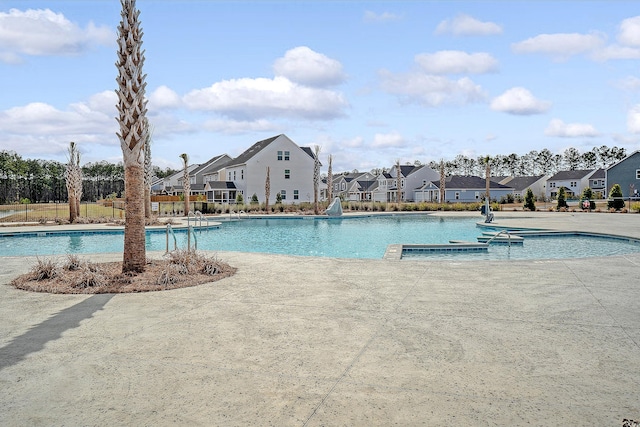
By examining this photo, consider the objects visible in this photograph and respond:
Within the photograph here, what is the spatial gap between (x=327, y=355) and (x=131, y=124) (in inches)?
290

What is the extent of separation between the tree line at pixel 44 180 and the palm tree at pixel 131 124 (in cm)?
6289

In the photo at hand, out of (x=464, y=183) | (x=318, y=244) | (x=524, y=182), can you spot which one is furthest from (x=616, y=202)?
(x=524, y=182)

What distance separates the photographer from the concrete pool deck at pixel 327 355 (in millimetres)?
3469

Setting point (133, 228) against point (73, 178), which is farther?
point (73, 178)

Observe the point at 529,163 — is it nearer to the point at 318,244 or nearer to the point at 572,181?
the point at 572,181

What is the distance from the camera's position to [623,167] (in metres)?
59.5

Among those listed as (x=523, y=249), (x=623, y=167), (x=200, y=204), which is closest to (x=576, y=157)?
(x=623, y=167)

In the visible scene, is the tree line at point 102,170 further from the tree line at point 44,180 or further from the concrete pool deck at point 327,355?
the concrete pool deck at point 327,355

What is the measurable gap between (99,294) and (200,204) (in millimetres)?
34493

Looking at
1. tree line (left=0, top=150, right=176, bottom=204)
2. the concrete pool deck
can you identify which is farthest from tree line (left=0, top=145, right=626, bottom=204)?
the concrete pool deck

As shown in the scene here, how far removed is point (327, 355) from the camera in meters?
4.67

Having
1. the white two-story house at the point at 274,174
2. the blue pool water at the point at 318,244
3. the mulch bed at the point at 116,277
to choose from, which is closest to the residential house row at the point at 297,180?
the white two-story house at the point at 274,174

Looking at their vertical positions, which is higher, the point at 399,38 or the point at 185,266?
the point at 399,38

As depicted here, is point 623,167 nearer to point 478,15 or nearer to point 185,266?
point 478,15
